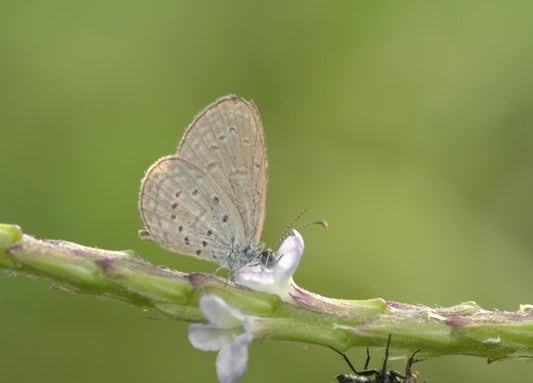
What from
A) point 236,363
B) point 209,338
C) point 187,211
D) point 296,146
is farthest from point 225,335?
point 296,146

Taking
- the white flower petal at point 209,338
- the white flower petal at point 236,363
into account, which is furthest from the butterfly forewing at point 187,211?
the white flower petal at point 236,363

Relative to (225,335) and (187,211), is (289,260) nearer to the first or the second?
(225,335)

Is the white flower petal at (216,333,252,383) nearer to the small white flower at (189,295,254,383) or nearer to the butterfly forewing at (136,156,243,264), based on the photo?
the small white flower at (189,295,254,383)

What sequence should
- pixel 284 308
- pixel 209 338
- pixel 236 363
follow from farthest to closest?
pixel 284 308, pixel 209 338, pixel 236 363

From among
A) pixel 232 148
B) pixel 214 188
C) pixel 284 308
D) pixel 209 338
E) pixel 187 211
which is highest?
pixel 232 148

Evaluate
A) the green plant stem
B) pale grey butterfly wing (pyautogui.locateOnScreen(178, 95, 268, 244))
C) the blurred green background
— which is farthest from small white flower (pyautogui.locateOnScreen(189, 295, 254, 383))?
the blurred green background
